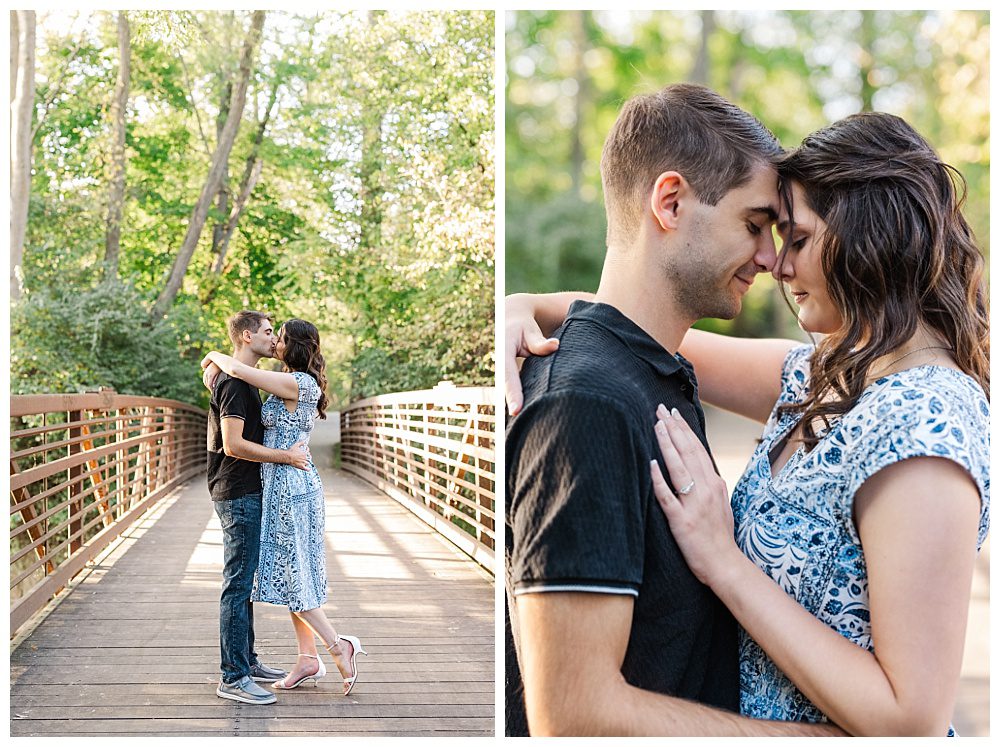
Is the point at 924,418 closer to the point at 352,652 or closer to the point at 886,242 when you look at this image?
the point at 886,242

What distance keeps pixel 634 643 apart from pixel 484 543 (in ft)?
3.41

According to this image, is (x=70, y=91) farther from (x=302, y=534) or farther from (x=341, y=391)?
(x=302, y=534)

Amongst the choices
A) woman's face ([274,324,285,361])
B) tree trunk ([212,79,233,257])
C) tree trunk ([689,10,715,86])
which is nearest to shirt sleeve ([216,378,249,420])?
woman's face ([274,324,285,361])

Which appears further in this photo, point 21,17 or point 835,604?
point 21,17

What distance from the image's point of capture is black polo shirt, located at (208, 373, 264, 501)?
2.24 m

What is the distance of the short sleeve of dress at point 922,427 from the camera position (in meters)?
1.24

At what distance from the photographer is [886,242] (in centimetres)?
137

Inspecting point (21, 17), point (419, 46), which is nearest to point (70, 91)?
point (21, 17)

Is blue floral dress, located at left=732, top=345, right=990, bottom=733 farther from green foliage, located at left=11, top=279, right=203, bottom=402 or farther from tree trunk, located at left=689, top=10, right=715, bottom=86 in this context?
tree trunk, located at left=689, top=10, right=715, bottom=86

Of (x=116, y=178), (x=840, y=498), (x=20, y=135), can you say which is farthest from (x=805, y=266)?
(x=20, y=135)

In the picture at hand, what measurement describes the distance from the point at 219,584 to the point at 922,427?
1746 mm

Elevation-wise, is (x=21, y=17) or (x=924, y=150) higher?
(x=21, y=17)

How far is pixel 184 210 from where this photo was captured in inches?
89.5

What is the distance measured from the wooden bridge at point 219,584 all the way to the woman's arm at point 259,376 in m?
0.14
